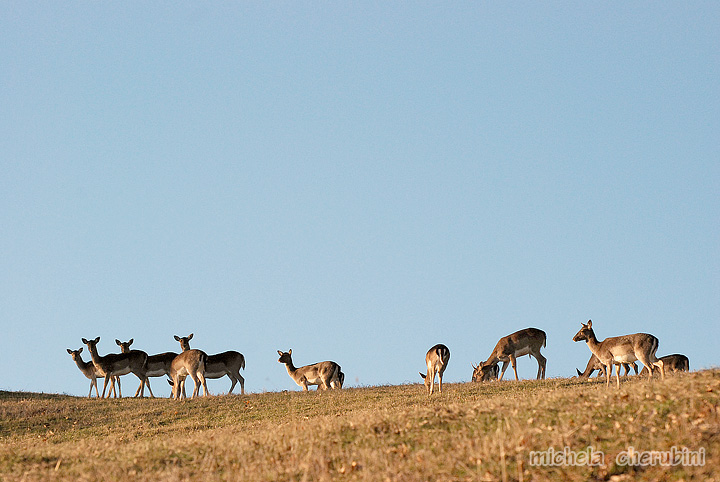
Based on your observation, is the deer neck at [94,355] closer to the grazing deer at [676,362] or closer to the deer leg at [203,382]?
the deer leg at [203,382]

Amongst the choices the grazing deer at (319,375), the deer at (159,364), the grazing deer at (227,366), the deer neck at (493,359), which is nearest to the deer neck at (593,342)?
the deer neck at (493,359)

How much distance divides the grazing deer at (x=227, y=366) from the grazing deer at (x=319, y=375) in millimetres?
2506

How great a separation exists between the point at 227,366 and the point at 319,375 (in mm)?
3537

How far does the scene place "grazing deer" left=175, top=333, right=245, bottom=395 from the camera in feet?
102

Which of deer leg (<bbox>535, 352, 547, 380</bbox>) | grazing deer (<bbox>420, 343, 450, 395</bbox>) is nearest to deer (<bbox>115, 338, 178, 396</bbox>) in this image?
grazing deer (<bbox>420, 343, 450, 395</bbox>)

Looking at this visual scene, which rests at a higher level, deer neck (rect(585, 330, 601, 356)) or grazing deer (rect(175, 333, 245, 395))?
grazing deer (rect(175, 333, 245, 395))

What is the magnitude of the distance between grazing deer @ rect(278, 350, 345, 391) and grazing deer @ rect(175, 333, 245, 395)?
2.51m

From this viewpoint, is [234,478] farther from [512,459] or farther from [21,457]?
[21,457]

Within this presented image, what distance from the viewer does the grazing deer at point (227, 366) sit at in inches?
1220

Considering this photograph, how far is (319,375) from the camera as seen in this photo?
107ft

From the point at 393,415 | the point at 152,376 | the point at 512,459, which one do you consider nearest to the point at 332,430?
the point at 393,415

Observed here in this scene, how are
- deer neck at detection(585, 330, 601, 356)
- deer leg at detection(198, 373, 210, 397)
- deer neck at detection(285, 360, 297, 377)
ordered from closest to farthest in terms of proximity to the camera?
deer neck at detection(585, 330, 601, 356) < deer leg at detection(198, 373, 210, 397) < deer neck at detection(285, 360, 297, 377)

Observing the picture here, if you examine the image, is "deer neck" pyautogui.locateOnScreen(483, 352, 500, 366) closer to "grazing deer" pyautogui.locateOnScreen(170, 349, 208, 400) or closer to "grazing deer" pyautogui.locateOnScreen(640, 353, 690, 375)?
"grazing deer" pyautogui.locateOnScreen(640, 353, 690, 375)

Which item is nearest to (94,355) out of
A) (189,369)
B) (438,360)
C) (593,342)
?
(189,369)
